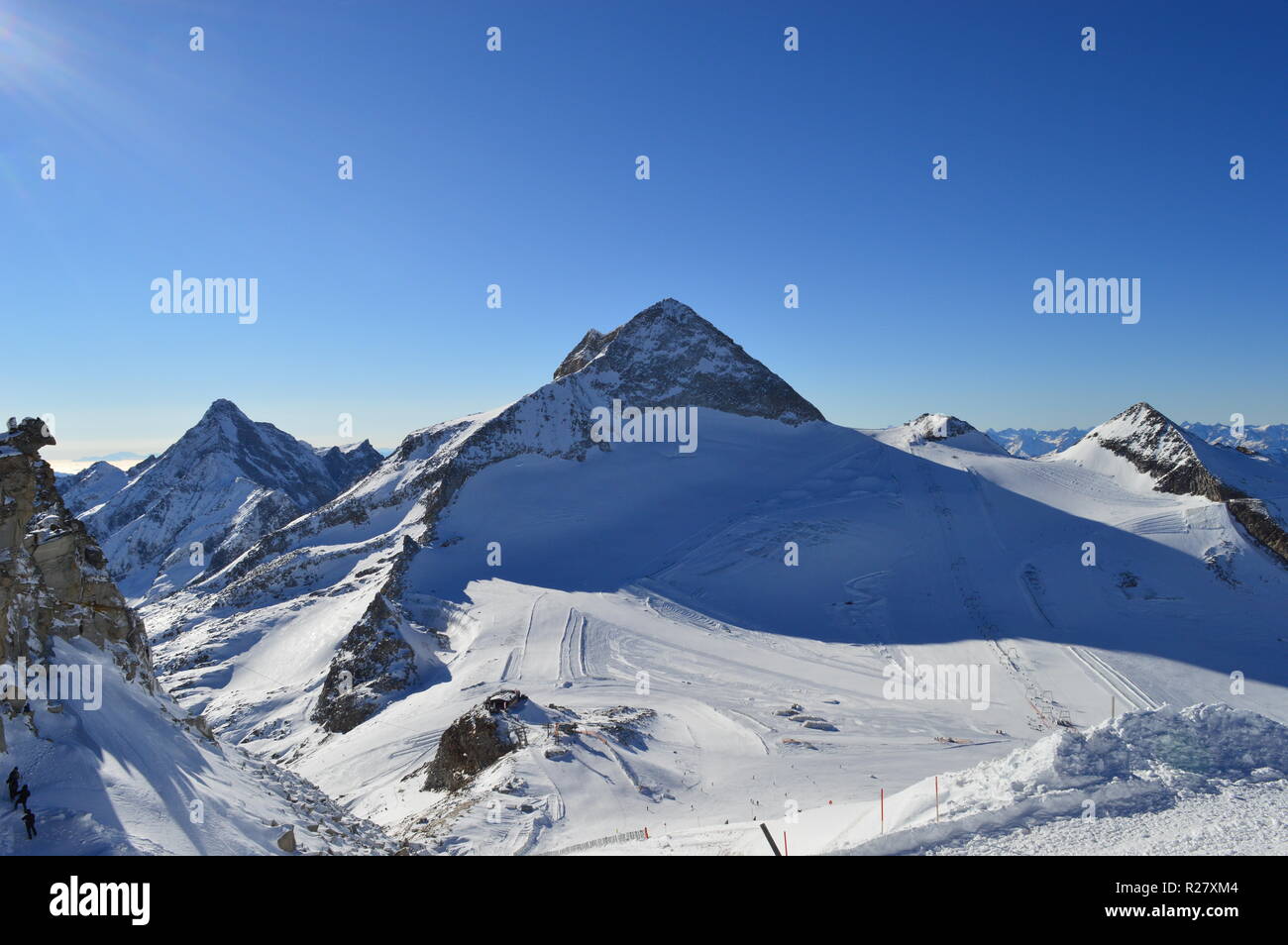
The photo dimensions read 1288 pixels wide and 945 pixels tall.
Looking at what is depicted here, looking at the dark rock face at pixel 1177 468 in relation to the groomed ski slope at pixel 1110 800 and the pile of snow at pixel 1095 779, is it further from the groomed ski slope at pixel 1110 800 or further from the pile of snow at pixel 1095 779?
the groomed ski slope at pixel 1110 800

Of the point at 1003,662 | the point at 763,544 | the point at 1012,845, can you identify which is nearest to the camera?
the point at 1012,845

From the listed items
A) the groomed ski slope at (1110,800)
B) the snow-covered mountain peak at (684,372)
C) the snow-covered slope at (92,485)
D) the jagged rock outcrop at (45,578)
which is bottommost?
the groomed ski slope at (1110,800)

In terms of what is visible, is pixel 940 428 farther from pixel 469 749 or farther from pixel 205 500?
pixel 205 500

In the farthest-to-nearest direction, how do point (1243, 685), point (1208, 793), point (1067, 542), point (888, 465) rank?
point (888, 465) < point (1067, 542) < point (1243, 685) < point (1208, 793)

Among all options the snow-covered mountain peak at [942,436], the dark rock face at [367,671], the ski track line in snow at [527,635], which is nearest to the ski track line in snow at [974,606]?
the snow-covered mountain peak at [942,436]

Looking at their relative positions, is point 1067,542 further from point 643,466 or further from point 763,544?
point 643,466

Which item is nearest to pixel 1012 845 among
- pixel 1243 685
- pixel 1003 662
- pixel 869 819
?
pixel 869 819
